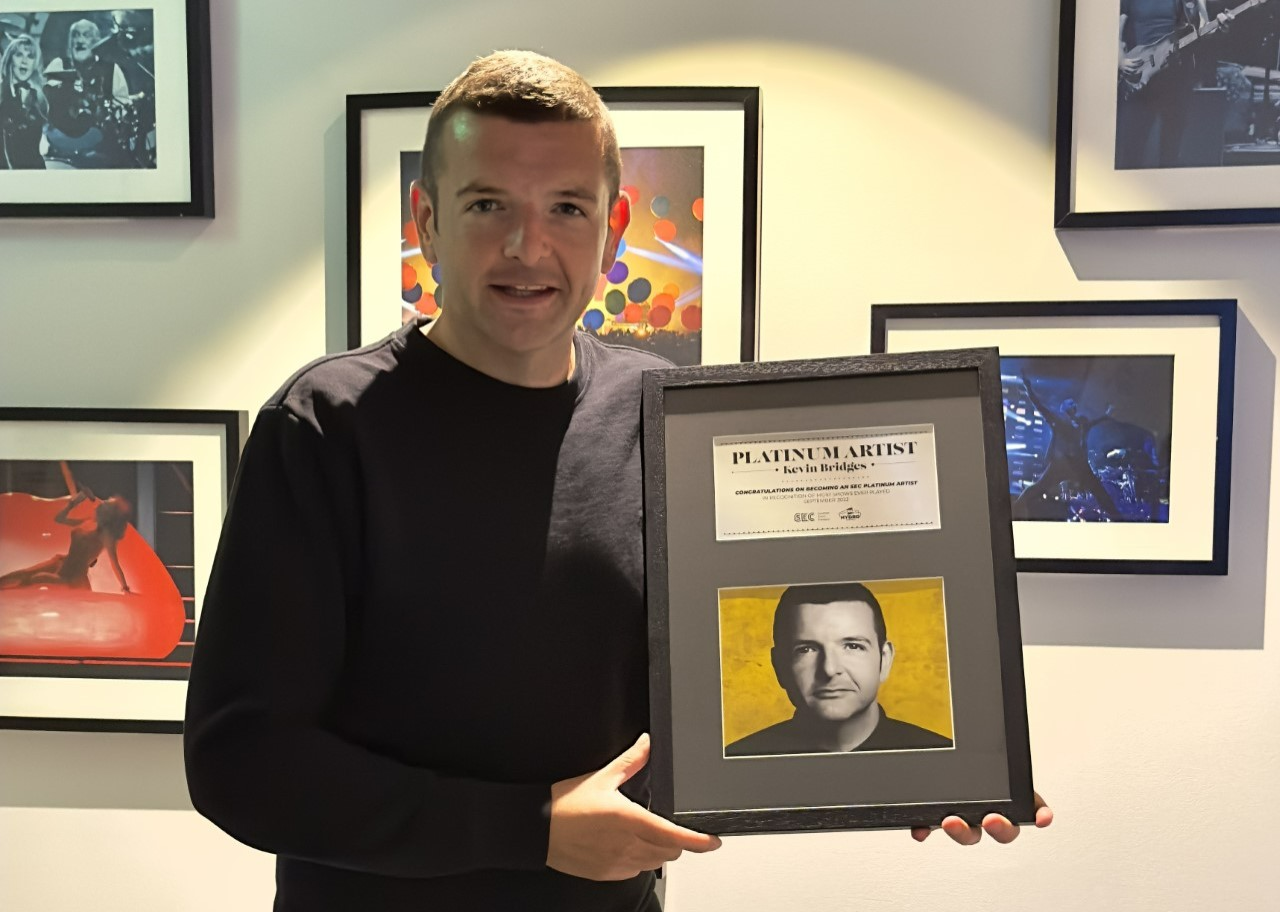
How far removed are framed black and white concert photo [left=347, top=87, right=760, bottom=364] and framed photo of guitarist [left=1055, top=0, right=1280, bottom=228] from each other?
46 centimetres

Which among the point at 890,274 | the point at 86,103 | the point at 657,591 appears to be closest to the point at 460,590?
the point at 657,591

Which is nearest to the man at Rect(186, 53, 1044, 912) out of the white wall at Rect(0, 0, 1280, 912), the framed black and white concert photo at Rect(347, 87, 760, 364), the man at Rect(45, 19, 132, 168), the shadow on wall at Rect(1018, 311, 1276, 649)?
the framed black and white concert photo at Rect(347, 87, 760, 364)

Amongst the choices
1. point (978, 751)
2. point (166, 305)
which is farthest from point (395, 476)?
point (166, 305)

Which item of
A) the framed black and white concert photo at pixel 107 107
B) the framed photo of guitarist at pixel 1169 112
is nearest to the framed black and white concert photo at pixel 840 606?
the framed photo of guitarist at pixel 1169 112

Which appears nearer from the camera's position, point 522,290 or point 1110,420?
point 522,290

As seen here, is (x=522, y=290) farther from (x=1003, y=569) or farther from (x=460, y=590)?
(x=1003, y=569)

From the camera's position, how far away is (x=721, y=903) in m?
1.52

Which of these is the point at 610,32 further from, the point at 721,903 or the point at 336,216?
the point at 721,903

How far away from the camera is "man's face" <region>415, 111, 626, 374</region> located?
1.00 metres

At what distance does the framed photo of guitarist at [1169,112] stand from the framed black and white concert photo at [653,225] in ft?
1.51

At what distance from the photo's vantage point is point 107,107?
151cm

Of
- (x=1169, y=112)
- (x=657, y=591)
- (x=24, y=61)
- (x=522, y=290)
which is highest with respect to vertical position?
(x=24, y=61)

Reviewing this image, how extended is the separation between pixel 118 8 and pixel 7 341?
21.1 inches

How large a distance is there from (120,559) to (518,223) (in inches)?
37.3
